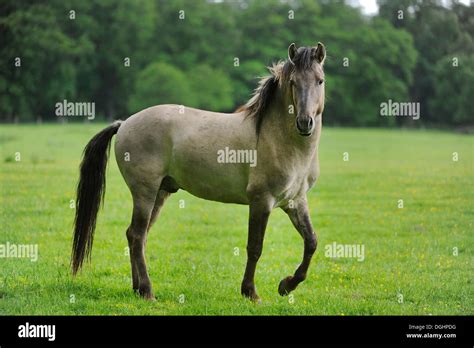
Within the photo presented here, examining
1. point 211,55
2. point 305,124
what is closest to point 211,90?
point 211,55

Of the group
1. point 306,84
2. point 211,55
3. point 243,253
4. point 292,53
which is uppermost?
point 211,55

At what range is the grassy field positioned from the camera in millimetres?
6852

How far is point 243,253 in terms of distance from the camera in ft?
31.9

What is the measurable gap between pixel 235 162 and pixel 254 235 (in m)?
0.84

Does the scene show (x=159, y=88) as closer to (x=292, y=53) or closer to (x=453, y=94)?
(x=453, y=94)

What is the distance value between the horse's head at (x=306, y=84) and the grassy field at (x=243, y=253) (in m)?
1.97

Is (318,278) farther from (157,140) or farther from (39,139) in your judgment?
(39,139)

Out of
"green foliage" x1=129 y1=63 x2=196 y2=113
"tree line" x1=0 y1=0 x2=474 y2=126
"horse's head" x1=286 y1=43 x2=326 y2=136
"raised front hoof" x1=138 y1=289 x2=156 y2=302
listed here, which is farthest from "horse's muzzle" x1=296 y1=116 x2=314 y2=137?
"green foliage" x1=129 y1=63 x2=196 y2=113

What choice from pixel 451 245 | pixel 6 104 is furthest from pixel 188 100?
pixel 451 245

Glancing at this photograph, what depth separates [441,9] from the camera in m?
36.6

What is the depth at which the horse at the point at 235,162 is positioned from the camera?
22.1 ft

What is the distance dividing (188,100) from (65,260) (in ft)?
165

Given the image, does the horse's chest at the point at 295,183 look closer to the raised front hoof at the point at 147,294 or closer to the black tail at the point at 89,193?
the raised front hoof at the point at 147,294

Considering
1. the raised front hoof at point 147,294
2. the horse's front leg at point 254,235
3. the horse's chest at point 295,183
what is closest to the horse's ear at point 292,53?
the horse's chest at point 295,183
